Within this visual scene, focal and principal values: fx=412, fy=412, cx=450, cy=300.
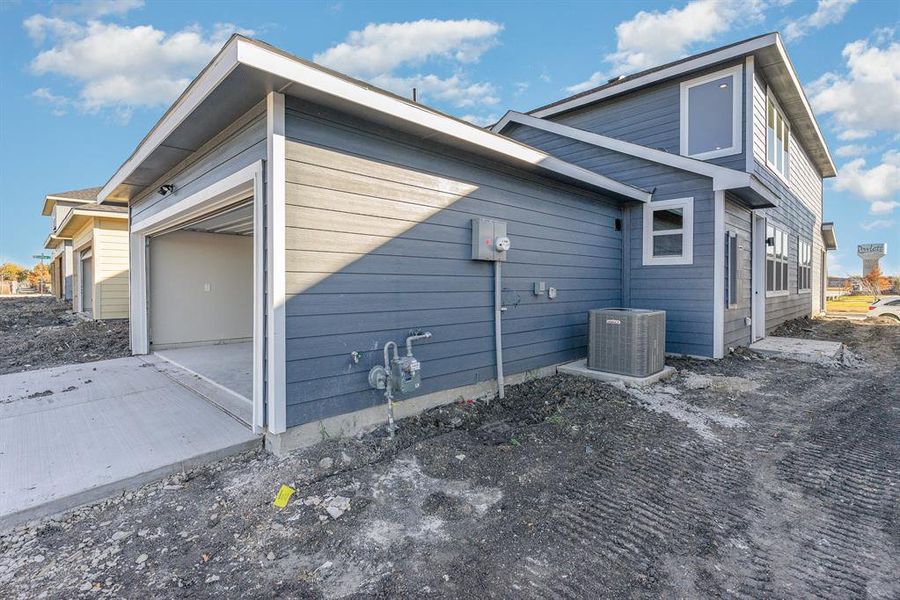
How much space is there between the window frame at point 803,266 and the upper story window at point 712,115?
5633 millimetres

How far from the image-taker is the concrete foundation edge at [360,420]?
2.96 meters

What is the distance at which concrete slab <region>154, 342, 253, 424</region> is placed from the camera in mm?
3829

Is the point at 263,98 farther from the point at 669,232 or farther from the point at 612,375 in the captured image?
the point at 669,232

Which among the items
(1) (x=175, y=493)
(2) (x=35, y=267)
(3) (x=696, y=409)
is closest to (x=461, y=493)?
(1) (x=175, y=493)

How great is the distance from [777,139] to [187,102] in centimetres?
1019

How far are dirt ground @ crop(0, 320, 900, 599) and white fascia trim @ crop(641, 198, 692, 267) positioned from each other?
125 inches

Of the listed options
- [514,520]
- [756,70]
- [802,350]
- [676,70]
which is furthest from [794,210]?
[514,520]

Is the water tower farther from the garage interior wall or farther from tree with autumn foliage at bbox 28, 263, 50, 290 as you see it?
tree with autumn foliage at bbox 28, 263, 50, 290

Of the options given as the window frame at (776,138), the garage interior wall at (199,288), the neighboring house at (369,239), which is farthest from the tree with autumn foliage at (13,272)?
the window frame at (776,138)

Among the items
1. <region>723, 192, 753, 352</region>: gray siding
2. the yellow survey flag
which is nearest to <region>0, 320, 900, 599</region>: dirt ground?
the yellow survey flag

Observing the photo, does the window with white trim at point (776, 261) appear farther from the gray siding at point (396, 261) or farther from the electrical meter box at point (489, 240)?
the electrical meter box at point (489, 240)

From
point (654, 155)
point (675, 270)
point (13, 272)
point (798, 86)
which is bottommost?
point (675, 270)

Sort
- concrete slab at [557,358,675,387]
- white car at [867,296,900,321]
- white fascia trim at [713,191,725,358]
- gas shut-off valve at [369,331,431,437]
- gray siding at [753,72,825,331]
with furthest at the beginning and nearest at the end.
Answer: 1. white car at [867,296,900,321]
2. gray siding at [753,72,825,331]
3. white fascia trim at [713,191,725,358]
4. concrete slab at [557,358,675,387]
5. gas shut-off valve at [369,331,431,437]

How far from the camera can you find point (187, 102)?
10.2 feet
